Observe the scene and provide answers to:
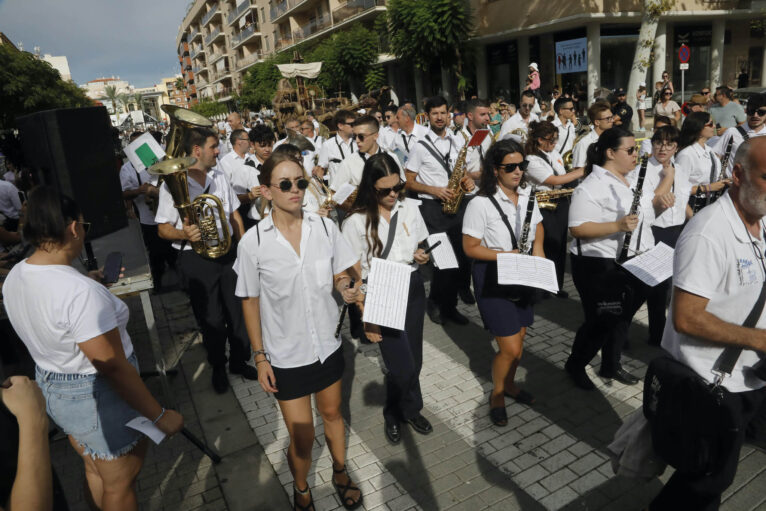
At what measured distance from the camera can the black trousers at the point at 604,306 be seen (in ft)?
12.5

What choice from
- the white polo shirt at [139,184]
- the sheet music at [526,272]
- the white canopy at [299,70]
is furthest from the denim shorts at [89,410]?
the white canopy at [299,70]

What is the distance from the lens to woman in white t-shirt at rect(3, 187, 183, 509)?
2238 mm

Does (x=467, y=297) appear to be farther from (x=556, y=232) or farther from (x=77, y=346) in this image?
(x=77, y=346)

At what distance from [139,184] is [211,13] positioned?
7831 centimetres

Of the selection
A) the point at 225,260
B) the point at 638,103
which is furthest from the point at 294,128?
the point at 638,103

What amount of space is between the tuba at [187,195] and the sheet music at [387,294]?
1.83 m

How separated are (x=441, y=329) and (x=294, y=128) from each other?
459 centimetres

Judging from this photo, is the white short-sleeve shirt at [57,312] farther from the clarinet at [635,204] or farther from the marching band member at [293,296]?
the clarinet at [635,204]

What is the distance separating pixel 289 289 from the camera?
9.05 feet

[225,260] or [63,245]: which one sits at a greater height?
[63,245]

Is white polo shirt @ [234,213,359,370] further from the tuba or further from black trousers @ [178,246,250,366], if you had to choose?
black trousers @ [178,246,250,366]

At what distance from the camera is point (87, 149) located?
17.8ft

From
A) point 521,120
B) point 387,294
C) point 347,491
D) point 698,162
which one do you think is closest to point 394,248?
point 387,294

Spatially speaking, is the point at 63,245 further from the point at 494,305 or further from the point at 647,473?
the point at 647,473
